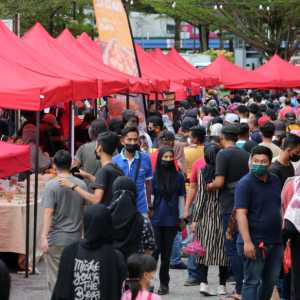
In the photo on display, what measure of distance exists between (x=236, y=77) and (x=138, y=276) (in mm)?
19498

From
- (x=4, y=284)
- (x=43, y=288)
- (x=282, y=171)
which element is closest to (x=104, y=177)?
(x=282, y=171)

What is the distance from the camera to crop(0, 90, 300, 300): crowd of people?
3.74 meters

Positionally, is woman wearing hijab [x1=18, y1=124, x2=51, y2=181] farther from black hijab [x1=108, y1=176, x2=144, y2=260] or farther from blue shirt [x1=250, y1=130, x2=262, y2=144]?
black hijab [x1=108, y1=176, x2=144, y2=260]

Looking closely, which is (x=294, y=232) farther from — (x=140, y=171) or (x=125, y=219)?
(x=140, y=171)

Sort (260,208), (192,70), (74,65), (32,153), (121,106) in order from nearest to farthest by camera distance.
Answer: (260,208), (32,153), (74,65), (121,106), (192,70)

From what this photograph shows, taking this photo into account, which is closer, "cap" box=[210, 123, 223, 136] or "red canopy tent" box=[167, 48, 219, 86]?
"cap" box=[210, 123, 223, 136]

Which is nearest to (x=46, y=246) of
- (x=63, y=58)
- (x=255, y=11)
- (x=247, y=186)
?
(x=247, y=186)

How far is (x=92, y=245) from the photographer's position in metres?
3.74

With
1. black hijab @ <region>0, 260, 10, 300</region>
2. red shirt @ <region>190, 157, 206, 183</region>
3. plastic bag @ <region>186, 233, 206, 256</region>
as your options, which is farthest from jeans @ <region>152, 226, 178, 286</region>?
black hijab @ <region>0, 260, 10, 300</region>

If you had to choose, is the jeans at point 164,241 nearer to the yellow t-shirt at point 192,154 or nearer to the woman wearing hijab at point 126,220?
the woman wearing hijab at point 126,220

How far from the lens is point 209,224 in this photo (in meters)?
6.30

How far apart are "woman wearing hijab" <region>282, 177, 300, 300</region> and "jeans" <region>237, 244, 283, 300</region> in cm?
16

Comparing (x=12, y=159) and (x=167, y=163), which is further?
(x=167, y=163)

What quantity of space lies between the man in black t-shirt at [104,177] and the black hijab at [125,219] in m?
0.62
